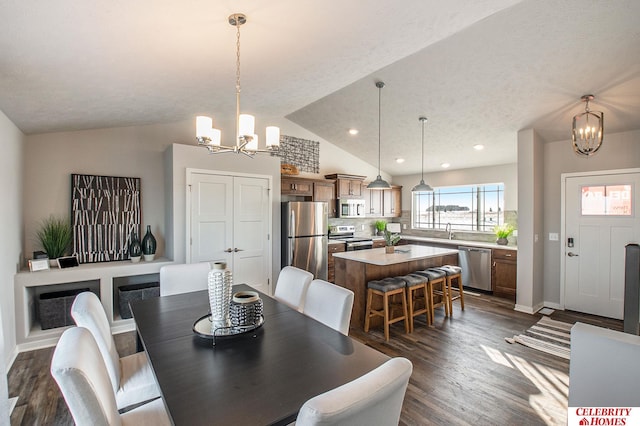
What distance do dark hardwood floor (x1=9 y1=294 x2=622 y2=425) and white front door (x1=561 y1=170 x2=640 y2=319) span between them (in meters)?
0.42

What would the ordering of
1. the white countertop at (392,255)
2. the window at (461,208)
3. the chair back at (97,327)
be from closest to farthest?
the chair back at (97,327)
the white countertop at (392,255)
the window at (461,208)

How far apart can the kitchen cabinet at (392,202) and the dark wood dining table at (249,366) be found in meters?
5.34

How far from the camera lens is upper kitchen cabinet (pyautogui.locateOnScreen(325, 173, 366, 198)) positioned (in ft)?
20.1

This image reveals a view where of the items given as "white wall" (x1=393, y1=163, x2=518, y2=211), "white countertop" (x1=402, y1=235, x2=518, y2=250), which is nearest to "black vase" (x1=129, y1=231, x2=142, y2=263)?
"white countertop" (x1=402, y1=235, x2=518, y2=250)

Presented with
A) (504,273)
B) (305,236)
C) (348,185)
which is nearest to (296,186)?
(305,236)

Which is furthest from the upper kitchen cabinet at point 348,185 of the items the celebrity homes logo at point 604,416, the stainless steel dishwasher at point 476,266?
the celebrity homes logo at point 604,416

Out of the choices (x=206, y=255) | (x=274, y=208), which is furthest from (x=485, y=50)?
(x=206, y=255)

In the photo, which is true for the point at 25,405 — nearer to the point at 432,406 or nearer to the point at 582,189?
the point at 432,406

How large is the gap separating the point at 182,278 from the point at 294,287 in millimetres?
1125

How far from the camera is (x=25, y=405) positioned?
224 cm

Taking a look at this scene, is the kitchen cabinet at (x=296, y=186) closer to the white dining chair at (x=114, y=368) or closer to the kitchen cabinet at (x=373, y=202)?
the kitchen cabinet at (x=373, y=202)

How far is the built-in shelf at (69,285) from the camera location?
3082 mm

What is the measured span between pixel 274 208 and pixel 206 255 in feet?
4.16

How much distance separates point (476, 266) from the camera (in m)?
5.36
